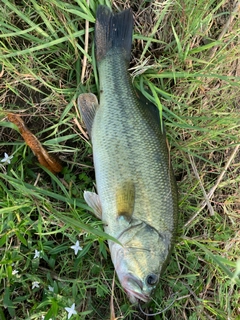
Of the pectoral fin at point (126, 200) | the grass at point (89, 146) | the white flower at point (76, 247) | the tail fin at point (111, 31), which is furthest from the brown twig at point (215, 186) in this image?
the tail fin at point (111, 31)

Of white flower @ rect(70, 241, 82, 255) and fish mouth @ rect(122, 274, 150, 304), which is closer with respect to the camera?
fish mouth @ rect(122, 274, 150, 304)

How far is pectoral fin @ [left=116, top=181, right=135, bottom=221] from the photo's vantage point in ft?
7.91

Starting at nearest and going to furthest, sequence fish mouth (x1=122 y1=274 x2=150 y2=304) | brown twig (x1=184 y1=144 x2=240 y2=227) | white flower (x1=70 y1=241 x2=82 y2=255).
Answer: fish mouth (x1=122 y1=274 x2=150 y2=304), white flower (x1=70 y1=241 x2=82 y2=255), brown twig (x1=184 y1=144 x2=240 y2=227)

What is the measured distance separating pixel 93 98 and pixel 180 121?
0.73 m

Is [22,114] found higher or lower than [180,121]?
higher

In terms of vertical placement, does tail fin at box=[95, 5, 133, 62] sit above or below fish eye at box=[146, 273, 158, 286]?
above

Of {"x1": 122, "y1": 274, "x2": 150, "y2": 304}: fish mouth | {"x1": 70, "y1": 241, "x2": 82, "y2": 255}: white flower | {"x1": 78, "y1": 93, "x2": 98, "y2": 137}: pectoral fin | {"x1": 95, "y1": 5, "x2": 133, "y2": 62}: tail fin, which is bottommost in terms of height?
{"x1": 122, "y1": 274, "x2": 150, "y2": 304}: fish mouth

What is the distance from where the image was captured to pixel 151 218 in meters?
2.43

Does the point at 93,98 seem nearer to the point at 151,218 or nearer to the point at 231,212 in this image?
the point at 151,218

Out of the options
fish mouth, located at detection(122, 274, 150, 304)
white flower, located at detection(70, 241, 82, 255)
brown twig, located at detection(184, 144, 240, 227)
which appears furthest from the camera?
brown twig, located at detection(184, 144, 240, 227)

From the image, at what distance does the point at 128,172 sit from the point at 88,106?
590 millimetres

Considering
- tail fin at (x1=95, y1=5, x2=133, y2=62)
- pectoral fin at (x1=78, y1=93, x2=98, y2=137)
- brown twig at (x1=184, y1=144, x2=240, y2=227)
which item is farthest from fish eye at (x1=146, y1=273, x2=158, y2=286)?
tail fin at (x1=95, y1=5, x2=133, y2=62)

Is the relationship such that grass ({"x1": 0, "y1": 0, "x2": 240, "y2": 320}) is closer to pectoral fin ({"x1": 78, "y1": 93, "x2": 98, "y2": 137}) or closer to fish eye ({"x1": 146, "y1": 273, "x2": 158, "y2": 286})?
pectoral fin ({"x1": 78, "y1": 93, "x2": 98, "y2": 137})

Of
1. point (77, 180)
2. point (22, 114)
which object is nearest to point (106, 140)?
point (77, 180)
